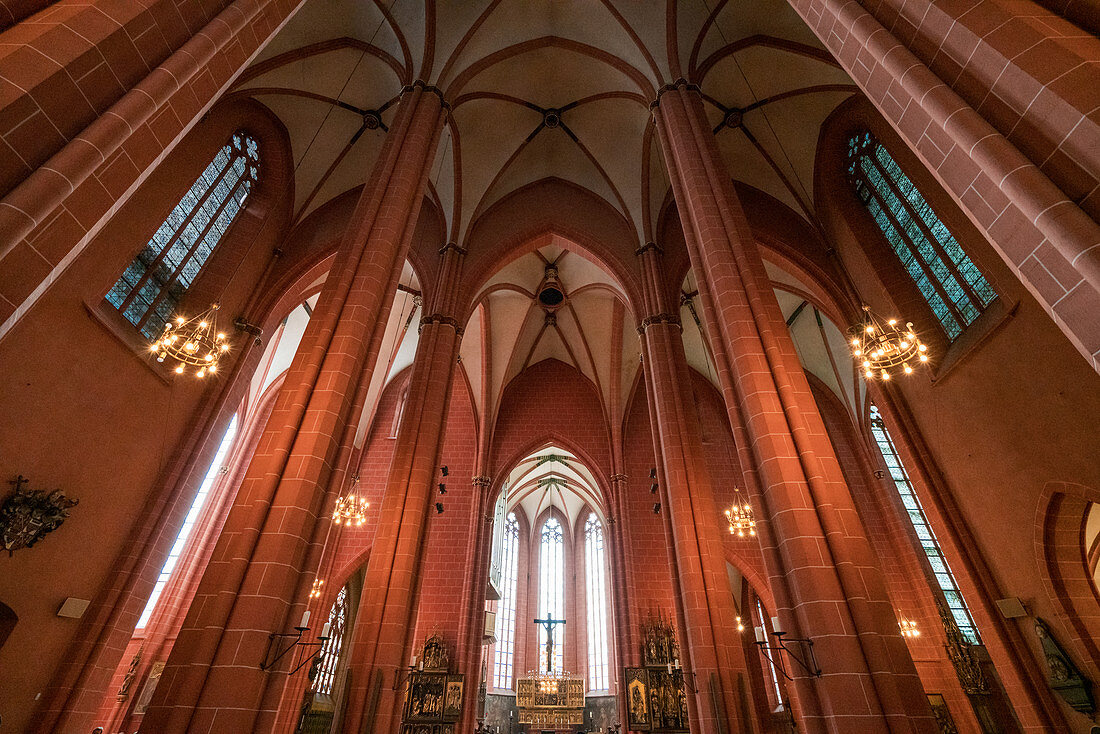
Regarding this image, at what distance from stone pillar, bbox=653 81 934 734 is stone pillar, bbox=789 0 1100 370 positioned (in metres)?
2.42

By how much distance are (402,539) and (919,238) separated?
10.8 metres

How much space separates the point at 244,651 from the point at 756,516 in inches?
184

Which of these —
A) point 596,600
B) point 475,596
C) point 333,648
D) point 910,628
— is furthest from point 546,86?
point 596,600

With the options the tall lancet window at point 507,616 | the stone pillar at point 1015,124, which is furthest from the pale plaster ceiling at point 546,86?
the tall lancet window at point 507,616

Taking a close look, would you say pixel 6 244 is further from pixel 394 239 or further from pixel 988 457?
pixel 988 457

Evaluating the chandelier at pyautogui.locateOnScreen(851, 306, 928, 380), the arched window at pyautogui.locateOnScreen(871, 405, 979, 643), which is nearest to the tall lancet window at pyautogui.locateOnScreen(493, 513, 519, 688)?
the arched window at pyautogui.locateOnScreen(871, 405, 979, 643)

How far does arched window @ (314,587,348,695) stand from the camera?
1675 centimetres

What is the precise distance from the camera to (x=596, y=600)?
25188mm

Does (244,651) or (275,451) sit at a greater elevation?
(275,451)

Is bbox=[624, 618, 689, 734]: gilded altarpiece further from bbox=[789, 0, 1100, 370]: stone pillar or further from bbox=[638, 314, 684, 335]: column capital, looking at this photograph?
bbox=[789, 0, 1100, 370]: stone pillar

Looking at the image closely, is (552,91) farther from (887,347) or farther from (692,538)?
(692,538)

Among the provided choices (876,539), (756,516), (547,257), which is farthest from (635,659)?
(547,257)

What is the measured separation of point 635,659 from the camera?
1411cm

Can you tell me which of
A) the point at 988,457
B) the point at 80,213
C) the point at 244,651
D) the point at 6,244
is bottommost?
the point at 244,651
